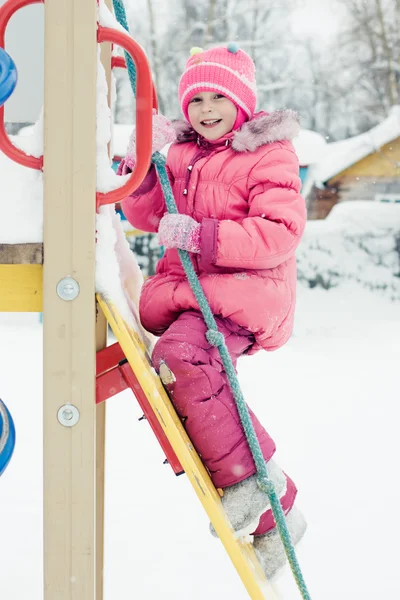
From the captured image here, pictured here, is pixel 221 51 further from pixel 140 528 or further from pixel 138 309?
pixel 140 528

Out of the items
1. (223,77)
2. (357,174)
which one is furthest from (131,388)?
(357,174)

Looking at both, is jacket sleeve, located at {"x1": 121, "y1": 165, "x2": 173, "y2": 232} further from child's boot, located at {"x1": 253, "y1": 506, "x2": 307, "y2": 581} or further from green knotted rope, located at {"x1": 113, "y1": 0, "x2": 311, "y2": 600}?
child's boot, located at {"x1": 253, "y1": 506, "x2": 307, "y2": 581}

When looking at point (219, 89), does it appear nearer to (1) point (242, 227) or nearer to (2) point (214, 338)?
(1) point (242, 227)

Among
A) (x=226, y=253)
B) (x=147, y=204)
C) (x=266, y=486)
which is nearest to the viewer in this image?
(x=266, y=486)

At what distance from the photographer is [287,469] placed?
3141 mm

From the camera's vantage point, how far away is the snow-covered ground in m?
2.12

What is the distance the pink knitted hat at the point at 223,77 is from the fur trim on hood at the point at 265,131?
0.09 metres

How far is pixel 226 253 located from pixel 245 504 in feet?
1.63

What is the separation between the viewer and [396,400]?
4160 millimetres

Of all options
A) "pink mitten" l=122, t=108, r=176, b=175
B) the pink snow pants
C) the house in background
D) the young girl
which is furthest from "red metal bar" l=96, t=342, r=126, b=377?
the house in background

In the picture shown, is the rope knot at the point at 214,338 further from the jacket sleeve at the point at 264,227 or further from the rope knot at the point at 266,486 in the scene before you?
the rope knot at the point at 266,486

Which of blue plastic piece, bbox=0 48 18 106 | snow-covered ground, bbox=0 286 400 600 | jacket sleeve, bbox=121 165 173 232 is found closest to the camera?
blue plastic piece, bbox=0 48 18 106

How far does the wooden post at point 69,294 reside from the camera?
0.96m

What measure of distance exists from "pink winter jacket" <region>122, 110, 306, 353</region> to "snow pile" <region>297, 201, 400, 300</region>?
5225 millimetres
